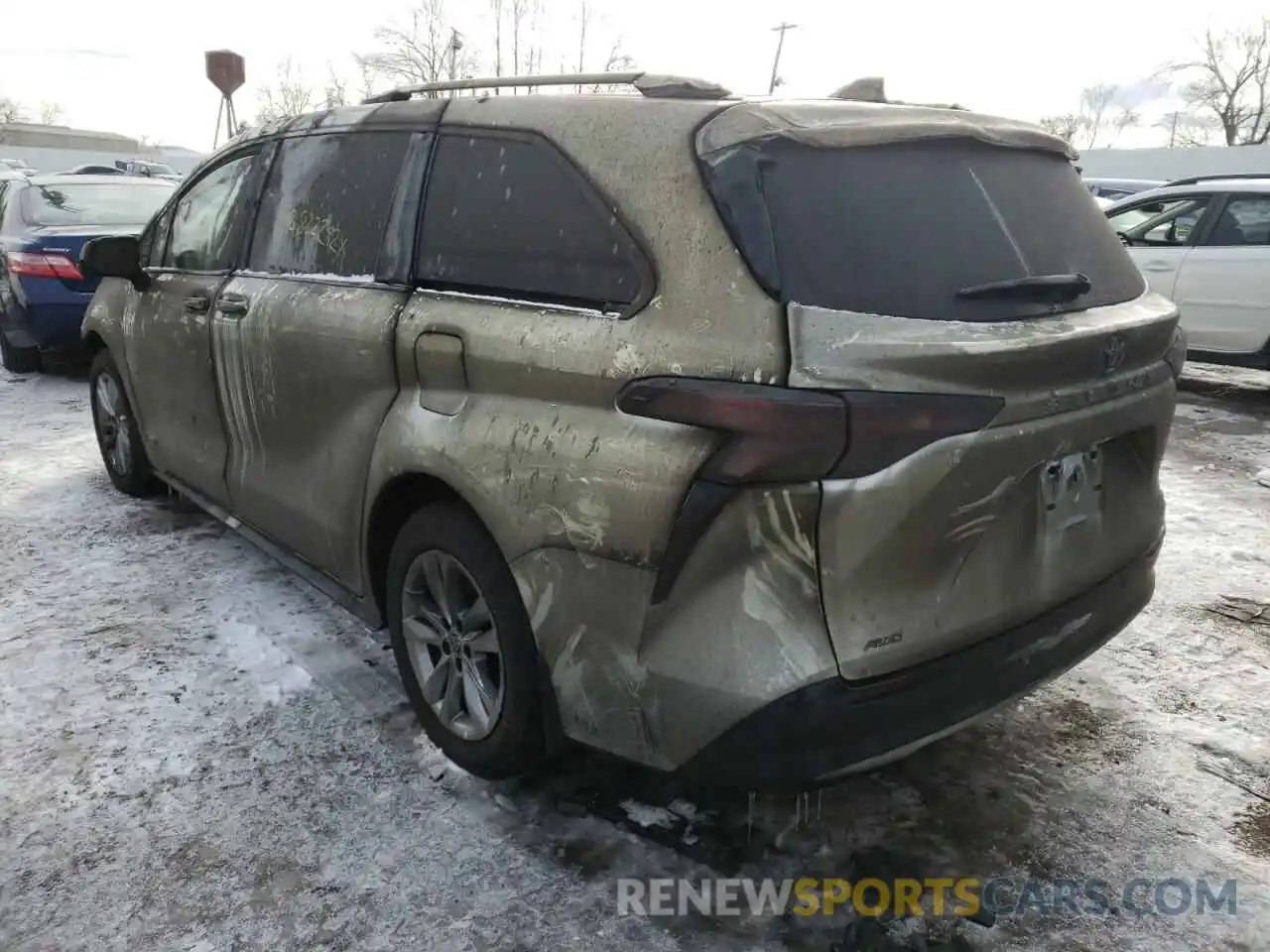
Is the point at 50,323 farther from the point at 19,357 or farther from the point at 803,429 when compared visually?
the point at 803,429

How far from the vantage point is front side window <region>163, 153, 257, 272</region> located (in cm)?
356

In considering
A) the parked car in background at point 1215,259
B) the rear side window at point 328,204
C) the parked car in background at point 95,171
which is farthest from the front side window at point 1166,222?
the parked car in background at point 95,171

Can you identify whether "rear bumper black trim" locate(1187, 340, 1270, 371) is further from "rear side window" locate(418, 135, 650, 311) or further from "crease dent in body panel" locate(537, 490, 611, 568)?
"crease dent in body panel" locate(537, 490, 611, 568)

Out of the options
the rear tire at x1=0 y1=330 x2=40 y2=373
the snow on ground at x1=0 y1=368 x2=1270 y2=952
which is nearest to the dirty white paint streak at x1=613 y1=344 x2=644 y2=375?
the snow on ground at x1=0 y1=368 x2=1270 y2=952

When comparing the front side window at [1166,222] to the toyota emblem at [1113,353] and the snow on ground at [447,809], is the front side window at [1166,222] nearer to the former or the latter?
the snow on ground at [447,809]

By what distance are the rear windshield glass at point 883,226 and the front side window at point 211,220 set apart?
2.34 meters

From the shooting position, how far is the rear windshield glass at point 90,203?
26.0ft

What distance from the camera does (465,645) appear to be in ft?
8.30

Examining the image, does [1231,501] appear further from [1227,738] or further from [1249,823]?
[1249,823]

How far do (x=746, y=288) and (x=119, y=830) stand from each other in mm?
2115

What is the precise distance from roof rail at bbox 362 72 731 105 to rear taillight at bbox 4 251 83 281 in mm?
5484

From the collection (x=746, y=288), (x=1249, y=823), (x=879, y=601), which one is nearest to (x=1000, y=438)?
(x=879, y=601)

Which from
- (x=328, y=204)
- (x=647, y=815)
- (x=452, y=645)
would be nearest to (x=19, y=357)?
(x=328, y=204)

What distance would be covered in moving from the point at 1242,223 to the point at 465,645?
7979mm
